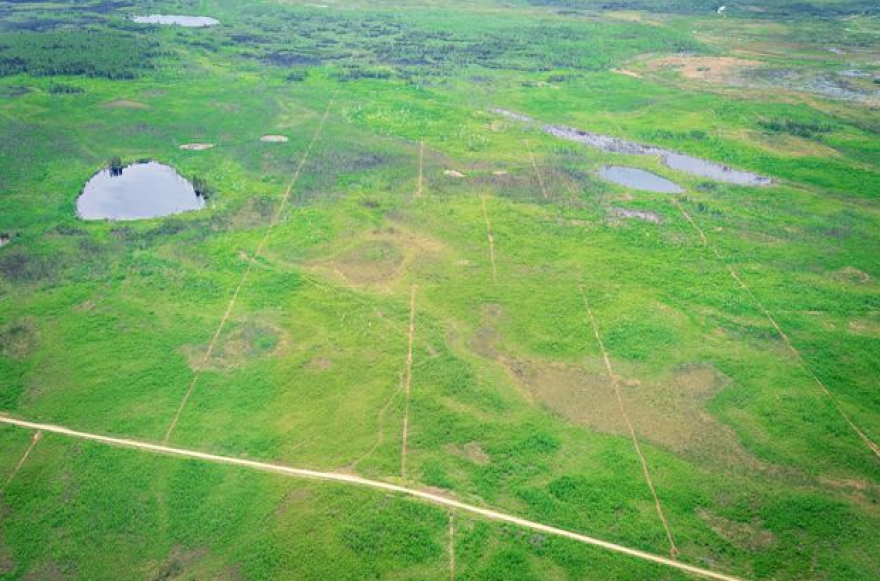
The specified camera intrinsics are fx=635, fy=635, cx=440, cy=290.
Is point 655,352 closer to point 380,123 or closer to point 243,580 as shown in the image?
point 243,580

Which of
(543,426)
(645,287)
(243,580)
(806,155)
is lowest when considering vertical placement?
(243,580)

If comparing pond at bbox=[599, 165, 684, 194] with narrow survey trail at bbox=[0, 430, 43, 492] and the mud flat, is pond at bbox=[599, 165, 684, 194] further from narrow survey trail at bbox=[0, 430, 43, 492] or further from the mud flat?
narrow survey trail at bbox=[0, 430, 43, 492]

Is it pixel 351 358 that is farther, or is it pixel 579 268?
pixel 579 268

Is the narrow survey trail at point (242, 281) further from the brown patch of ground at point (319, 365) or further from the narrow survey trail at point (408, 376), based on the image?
the narrow survey trail at point (408, 376)

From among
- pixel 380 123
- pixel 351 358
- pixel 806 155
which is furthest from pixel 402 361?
pixel 806 155

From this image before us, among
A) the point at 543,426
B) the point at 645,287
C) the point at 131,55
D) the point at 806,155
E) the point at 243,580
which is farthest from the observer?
the point at 131,55

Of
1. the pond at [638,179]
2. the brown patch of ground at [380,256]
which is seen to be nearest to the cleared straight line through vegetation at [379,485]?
the brown patch of ground at [380,256]
